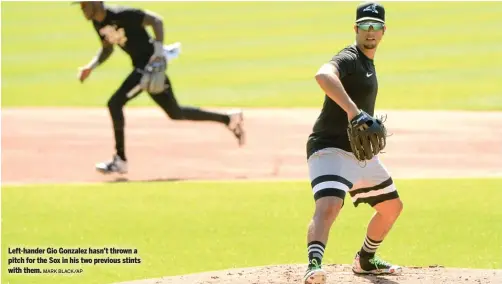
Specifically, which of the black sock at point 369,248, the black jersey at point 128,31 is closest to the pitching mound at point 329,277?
the black sock at point 369,248

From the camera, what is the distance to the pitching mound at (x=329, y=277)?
7.45m

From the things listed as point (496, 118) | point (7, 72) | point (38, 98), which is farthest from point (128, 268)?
point (7, 72)

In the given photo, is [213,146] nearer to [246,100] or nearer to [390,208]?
[246,100]

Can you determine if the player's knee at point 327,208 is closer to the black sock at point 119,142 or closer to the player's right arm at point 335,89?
the player's right arm at point 335,89

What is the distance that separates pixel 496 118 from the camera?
17016 millimetres

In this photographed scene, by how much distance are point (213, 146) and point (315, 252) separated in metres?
8.07

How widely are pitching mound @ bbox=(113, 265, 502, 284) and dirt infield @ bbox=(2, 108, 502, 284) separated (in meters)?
4.71

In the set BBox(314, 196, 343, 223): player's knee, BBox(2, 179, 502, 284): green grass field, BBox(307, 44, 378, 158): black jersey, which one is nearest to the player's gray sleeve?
BBox(307, 44, 378, 158): black jersey

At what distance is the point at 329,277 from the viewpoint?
757 centimetres

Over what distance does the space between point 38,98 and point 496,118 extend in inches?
337

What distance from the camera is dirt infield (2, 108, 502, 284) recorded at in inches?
511

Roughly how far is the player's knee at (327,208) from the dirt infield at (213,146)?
5.40 meters

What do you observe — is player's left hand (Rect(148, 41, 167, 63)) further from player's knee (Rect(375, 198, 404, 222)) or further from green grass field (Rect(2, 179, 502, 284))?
player's knee (Rect(375, 198, 404, 222))

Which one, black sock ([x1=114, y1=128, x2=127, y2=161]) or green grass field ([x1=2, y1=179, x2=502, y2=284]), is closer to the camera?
green grass field ([x1=2, y1=179, x2=502, y2=284])
